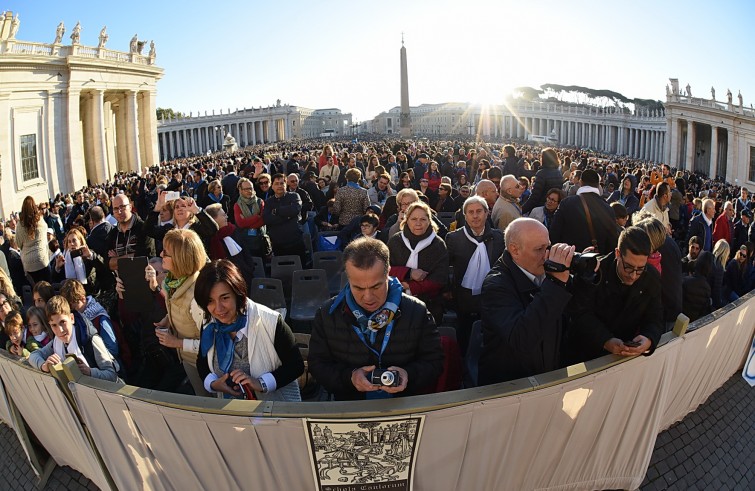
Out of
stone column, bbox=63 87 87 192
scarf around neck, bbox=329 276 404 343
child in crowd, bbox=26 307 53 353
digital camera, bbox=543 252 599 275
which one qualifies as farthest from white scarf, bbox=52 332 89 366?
stone column, bbox=63 87 87 192

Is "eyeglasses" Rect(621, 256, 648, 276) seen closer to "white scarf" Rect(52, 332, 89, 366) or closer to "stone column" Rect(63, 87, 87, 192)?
"white scarf" Rect(52, 332, 89, 366)

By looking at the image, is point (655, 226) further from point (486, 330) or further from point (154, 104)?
point (154, 104)

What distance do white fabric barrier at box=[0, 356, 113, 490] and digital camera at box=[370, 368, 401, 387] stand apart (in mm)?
1907

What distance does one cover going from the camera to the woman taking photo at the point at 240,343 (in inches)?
136

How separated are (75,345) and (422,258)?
3009 millimetres

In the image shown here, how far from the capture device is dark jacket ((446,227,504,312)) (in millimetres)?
5391

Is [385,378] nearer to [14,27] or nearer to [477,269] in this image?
[477,269]

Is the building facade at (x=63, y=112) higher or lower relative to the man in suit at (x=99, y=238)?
higher

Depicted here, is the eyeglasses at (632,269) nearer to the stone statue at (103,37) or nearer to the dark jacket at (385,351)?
the dark jacket at (385,351)

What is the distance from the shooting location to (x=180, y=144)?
8469cm

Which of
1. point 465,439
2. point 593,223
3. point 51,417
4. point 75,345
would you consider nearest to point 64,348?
point 75,345

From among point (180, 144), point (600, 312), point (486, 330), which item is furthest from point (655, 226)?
point (180, 144)

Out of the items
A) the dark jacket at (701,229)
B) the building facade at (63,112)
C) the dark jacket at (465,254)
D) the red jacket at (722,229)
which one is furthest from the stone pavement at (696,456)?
the building facade at (63,112)

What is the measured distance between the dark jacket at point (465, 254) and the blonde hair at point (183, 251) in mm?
2378
